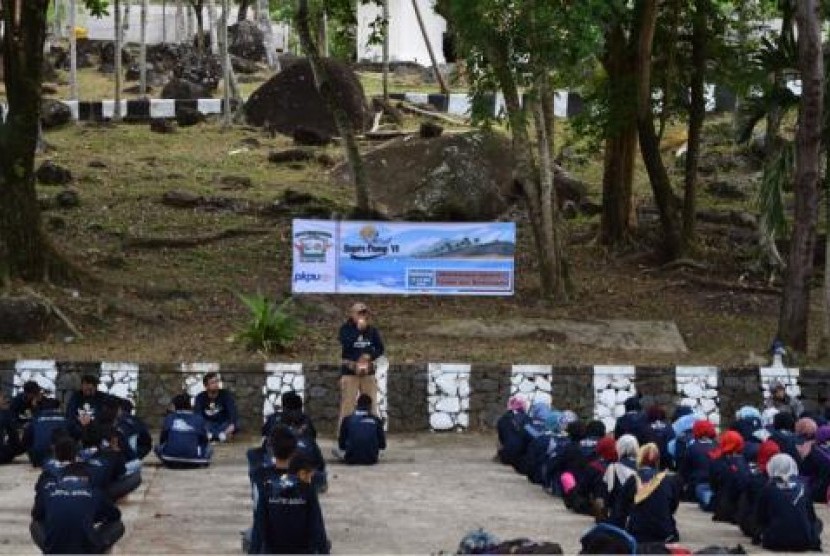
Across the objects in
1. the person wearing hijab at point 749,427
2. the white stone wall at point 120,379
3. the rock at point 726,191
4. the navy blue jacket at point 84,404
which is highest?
the rock at point 726,191

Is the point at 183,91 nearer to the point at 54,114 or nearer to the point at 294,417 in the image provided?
the point at 54,114

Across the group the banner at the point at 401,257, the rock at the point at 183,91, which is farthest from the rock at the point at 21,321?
the rock at the point at 183,91

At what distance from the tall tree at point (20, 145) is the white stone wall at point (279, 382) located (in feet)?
15.6

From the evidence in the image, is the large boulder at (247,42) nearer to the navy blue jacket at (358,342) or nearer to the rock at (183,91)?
the rock at (183,91)

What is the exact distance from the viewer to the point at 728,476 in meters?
17.0

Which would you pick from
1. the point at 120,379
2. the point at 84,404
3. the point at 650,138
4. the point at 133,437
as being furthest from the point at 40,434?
the point at 650,138

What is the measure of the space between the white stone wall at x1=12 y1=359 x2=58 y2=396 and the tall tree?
3.07 metres

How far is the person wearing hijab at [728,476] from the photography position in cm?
1681

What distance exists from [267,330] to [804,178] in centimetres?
768

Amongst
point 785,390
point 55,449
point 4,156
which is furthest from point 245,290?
point 55,449

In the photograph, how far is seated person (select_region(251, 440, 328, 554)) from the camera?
491 inches

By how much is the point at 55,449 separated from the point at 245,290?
13.9m

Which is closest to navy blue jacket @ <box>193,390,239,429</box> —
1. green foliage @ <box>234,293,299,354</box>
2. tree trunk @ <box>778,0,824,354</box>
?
green foliage @ <box>234,293,299,354</box>

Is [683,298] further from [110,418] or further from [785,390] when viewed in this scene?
[110,418]
